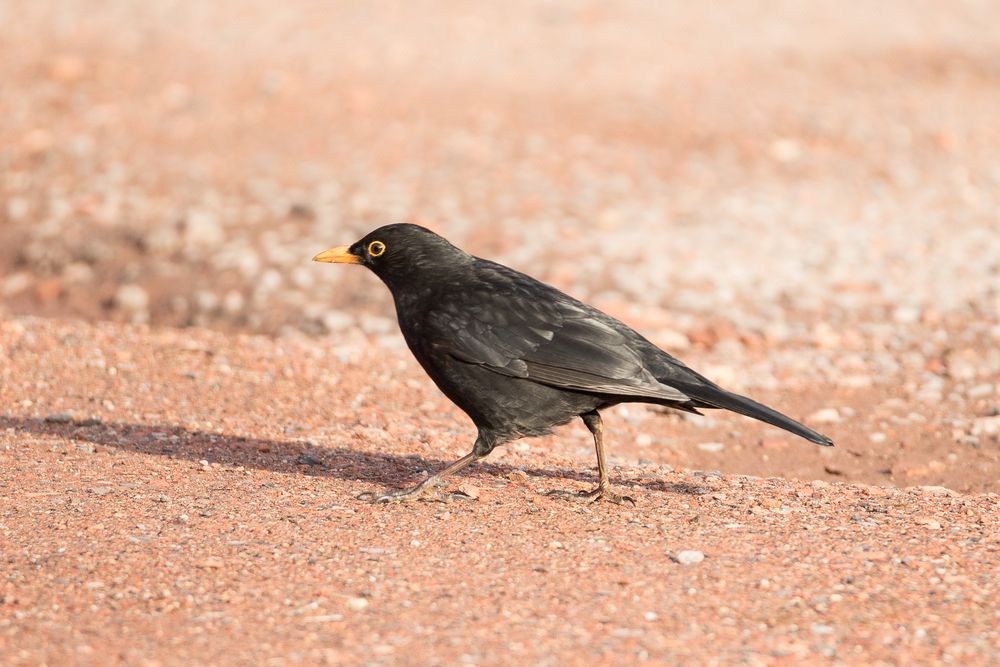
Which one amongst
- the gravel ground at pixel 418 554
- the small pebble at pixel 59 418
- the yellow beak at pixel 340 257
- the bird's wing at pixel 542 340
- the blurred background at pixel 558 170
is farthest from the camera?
the blurred background at pixel 558 170

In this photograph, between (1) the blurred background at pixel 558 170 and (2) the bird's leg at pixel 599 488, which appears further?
(1) the blurred background at pixel 558 170

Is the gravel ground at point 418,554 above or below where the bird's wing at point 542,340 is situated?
below

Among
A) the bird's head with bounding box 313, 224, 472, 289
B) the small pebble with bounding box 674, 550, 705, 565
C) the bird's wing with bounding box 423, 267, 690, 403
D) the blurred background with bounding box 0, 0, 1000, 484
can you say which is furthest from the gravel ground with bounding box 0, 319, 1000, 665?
the blurred background with bounding box 0, 0, 1000, 484

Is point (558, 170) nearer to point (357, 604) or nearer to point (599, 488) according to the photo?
point (599, 488)

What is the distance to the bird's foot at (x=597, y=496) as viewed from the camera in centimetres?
552

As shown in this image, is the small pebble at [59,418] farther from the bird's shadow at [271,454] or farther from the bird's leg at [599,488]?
the bird's leg at [599,488]

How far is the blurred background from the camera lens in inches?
370

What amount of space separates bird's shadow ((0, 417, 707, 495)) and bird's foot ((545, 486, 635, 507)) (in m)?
0.36

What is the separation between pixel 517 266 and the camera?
1020 centimetres

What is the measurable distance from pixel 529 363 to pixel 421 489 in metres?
0.74

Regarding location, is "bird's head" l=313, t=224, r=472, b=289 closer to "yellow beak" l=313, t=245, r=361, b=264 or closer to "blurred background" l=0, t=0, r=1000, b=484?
"yellow beak" l=313, t=245, r=361, b=264

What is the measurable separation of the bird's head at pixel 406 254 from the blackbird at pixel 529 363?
12 centimetres

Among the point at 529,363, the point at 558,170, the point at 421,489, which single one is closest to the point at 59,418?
the point at 421,489

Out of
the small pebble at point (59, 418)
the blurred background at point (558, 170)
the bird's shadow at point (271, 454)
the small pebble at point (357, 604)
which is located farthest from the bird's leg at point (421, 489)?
the blurred background at point (558, 170)
